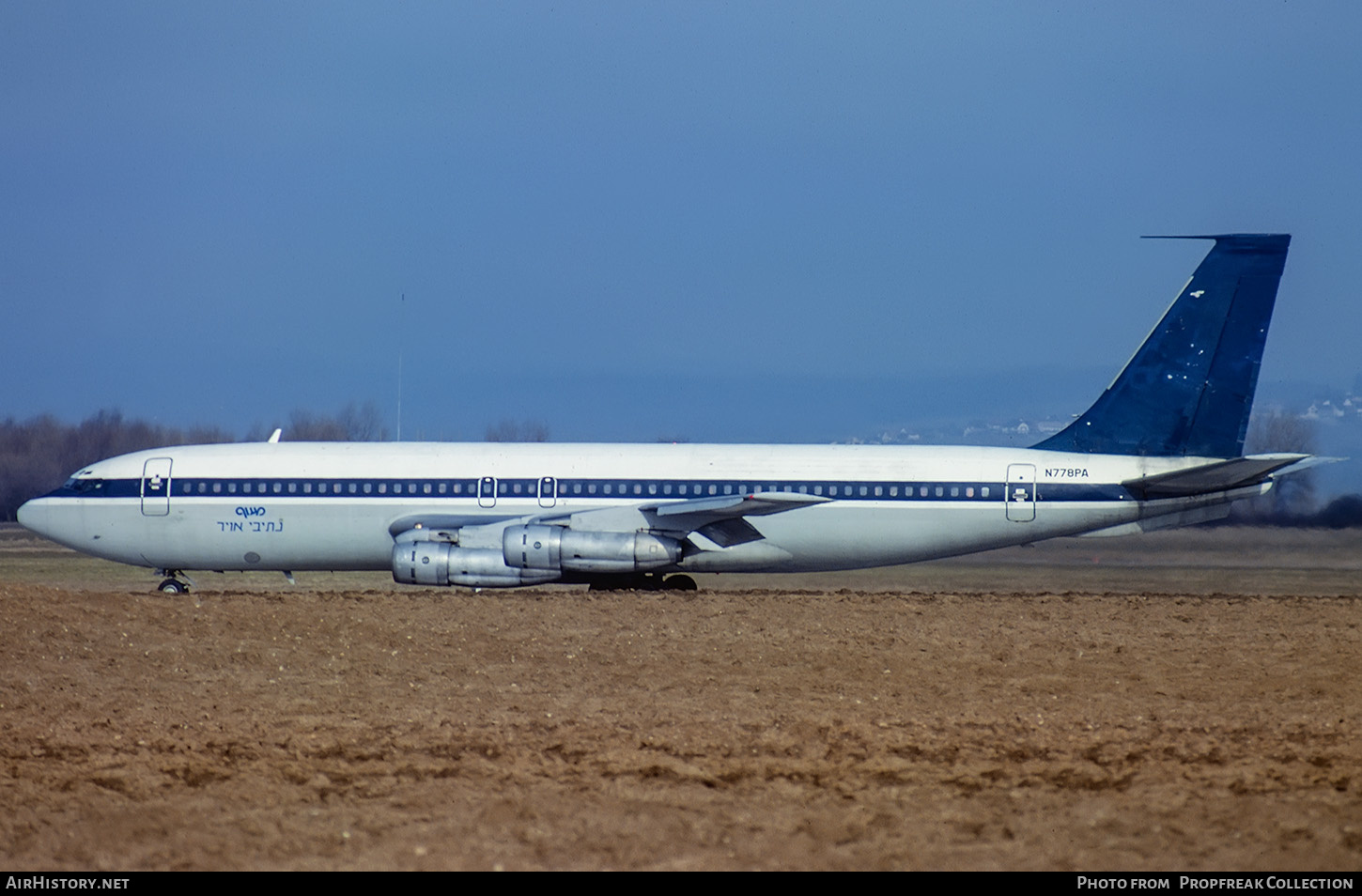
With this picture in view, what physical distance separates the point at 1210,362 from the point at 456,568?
52.3 feet

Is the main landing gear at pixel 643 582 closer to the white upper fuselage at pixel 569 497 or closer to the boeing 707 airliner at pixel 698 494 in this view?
the boeing 707 airliner at pixel 698 494

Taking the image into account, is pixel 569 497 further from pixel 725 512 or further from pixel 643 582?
pixel 725 512

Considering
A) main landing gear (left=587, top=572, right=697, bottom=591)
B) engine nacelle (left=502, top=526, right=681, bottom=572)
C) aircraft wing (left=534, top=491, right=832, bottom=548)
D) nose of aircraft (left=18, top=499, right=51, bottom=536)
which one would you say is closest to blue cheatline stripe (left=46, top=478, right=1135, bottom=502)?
aircraft wing (left=534, top=491, right=832, bottom=548)

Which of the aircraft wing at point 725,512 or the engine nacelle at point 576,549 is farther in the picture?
the engine nacelle at point 576,549

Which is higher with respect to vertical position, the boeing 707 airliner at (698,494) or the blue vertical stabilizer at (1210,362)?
the blue vertical stabilizer at (1210,362)

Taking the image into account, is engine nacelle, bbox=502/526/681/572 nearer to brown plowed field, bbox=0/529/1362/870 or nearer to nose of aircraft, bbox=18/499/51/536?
brown plowed field, bbox=0/529/1362/870

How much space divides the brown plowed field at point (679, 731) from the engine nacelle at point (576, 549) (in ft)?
3.42

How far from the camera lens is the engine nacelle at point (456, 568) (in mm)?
27906

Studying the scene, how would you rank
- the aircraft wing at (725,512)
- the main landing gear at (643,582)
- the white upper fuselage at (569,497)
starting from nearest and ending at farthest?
the aircraft wing at (725,512)
the white upper fuselage at (569,497)
the main landing gear at (643,582)

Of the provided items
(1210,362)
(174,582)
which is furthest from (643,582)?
(1210,362)

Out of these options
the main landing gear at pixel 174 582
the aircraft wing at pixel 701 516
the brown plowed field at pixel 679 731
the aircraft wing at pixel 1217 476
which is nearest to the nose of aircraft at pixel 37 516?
the main landing gear at pixel 174 582
